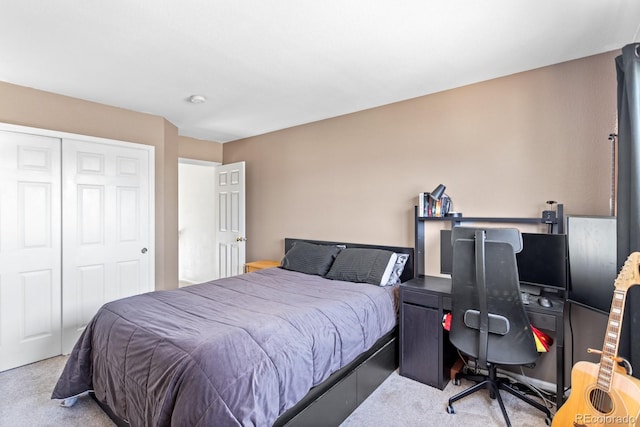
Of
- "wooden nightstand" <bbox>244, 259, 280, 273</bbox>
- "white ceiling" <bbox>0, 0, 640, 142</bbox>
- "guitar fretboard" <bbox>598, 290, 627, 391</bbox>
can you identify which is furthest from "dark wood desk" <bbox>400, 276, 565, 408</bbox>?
"wooden nightstand" <bbox>244, 259, 280, 273</bbox>

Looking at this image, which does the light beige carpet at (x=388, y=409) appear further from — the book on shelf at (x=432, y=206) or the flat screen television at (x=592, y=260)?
the book on shelf at (x=432, y=206)

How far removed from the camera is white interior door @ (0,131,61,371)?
2725 millimetres

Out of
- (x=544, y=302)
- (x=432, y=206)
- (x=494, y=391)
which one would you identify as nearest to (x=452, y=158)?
(x=432, y=206)

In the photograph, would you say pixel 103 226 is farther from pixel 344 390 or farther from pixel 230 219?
pixel 344 390

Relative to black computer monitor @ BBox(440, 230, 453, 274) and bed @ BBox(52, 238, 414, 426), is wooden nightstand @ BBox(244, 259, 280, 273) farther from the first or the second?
black computer monitor @ BBox(440, 230, 453, 274)

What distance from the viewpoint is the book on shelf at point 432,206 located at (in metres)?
2.85

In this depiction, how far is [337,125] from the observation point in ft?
12.3

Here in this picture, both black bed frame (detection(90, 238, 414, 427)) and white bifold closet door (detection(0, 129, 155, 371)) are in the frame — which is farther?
white bifold closet door (detection(0, 129, 155, 371))

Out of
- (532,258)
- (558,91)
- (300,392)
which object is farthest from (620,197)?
(300,392)

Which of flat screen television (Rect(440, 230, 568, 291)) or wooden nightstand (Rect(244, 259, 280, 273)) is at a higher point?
flat screen television (Rect(440, 230, 568, 291))

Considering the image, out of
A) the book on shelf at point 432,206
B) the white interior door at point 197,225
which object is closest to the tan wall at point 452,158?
the book on shelf at point 432,206

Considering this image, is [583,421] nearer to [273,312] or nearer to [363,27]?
[273,312]

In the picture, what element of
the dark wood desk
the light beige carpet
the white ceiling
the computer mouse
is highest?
the white ceiling

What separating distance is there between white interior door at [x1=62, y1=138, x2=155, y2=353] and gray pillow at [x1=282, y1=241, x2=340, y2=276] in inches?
64.3
